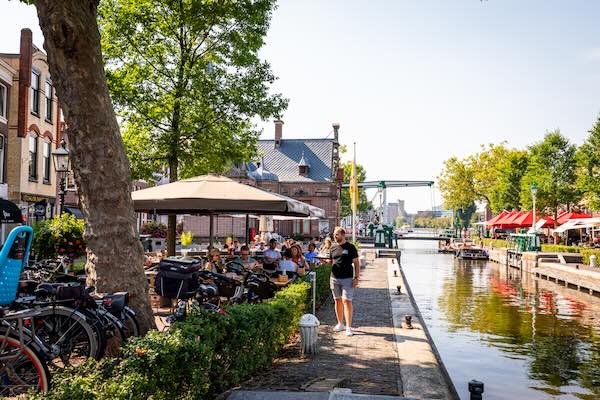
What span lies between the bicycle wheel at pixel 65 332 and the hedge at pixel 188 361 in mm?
1000

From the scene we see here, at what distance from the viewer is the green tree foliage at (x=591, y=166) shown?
32594 mm

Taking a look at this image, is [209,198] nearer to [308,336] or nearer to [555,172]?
[308,336]

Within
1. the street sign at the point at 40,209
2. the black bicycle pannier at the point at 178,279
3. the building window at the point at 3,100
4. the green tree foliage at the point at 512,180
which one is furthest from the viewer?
the green tree foliage at the point at 512,180

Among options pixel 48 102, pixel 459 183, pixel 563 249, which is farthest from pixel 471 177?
pixel 48 102

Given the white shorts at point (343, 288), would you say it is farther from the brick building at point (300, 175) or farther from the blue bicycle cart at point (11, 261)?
the brick building at point (300, 175)

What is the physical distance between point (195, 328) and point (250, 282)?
5.23m

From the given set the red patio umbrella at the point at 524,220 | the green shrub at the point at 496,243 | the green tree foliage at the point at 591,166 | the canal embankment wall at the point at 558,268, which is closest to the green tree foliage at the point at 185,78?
the canal embankment wall at the point at 558,268

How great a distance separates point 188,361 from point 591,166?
3568 centimetres

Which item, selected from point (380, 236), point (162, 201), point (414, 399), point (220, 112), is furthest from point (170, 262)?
point (380, 236)

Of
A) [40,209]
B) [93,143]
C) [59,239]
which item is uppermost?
[93,143]

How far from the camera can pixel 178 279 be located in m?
7.91

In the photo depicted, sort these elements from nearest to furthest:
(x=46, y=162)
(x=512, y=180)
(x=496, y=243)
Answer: (x=46, y=162), (x=496, y=243), (x=512, y=180)

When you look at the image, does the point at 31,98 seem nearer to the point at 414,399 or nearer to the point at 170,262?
the point at 170,262

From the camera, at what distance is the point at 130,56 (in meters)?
17.8
